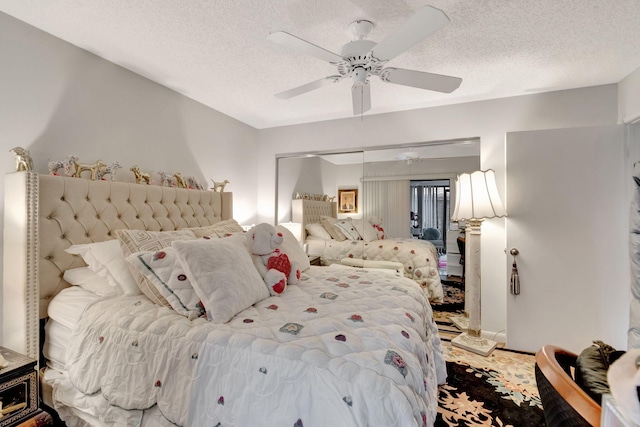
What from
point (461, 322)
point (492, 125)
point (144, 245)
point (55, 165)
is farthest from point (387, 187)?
point (55, 165)

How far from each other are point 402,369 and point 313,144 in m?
2.95

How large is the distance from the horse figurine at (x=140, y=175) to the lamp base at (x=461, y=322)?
3.12 metres

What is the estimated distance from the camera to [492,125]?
9.32 feet

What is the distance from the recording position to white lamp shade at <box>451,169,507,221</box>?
2.62 metres

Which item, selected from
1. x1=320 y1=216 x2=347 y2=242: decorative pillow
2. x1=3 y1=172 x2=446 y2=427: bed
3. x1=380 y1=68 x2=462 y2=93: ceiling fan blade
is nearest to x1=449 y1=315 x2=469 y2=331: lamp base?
x1=3 y1=172 x2=446 y2=427: bed

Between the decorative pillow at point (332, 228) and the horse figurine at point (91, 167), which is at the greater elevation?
the horse figurine at point (91, 167)

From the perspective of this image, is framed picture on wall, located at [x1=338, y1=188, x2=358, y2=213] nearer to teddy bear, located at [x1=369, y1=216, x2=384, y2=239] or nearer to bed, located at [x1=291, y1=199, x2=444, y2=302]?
bed, located at [x1=291, y1=199, x2=444, y2=302]

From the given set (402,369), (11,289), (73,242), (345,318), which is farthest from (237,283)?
(11,289)

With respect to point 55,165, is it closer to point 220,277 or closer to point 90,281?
point 90,281

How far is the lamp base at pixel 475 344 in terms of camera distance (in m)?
2.52

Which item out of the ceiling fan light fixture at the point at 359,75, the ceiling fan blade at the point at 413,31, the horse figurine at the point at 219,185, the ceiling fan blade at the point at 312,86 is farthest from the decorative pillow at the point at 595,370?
the horse figurine at the point at 219,185

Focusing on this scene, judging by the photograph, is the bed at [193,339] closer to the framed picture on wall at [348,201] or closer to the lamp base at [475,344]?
the lamp base at [475,344]

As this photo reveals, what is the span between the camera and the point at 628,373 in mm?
712

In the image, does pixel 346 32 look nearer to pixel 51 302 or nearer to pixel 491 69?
pixel 491 69
